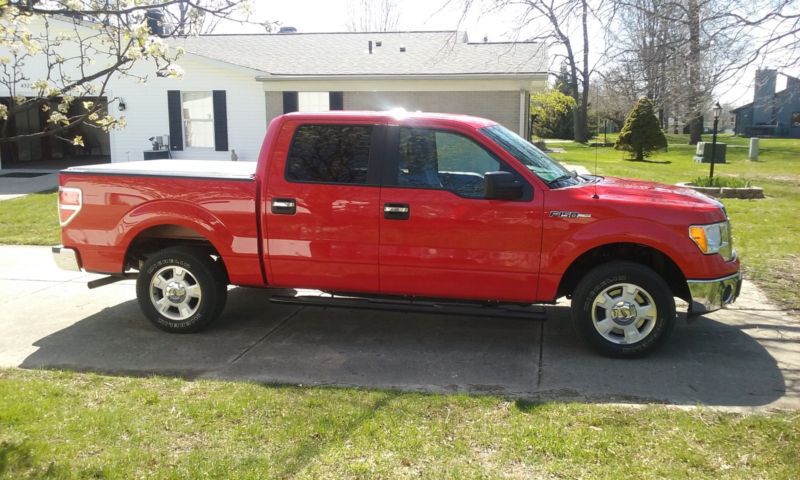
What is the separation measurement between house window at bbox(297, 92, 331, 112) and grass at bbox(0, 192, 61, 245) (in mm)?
7235

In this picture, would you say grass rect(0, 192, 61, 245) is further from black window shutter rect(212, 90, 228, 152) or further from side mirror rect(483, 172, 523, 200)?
side mirror rect(483, 172, 523, 200)

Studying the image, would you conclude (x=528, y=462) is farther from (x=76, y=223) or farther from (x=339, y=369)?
(x=76, y=223)

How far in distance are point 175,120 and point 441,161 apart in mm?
15584

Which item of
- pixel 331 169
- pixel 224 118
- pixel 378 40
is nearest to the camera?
pixel 331 169

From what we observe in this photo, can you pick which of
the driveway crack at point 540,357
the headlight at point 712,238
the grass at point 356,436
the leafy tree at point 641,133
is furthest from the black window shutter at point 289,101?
the leafy tree at point 641,133

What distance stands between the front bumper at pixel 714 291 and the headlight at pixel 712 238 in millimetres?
207

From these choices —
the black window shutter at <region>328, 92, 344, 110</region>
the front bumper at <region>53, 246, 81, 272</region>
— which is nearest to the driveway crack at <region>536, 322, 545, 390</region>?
the front bumper at <region>53, 246, 81, 272</region>

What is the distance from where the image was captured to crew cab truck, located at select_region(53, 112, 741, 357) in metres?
5.30

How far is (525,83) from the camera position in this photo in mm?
17047

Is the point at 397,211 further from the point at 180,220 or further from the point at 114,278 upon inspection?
the point at 114,278

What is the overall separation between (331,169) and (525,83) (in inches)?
487

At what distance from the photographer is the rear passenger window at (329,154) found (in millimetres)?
5726

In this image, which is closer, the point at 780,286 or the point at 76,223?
the point at 76,223

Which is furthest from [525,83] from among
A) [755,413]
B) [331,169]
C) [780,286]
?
[755,413]
